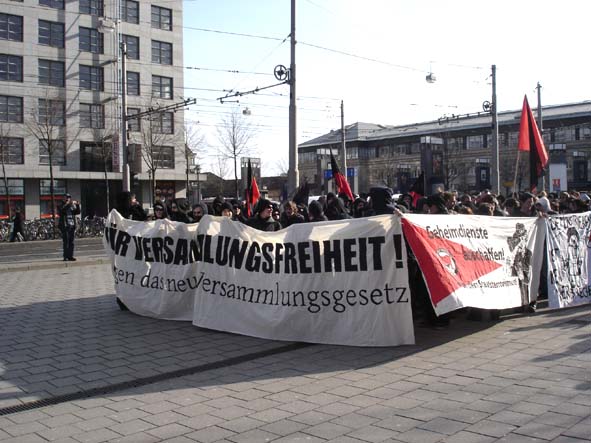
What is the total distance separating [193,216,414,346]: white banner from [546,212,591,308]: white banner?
10.7 feet

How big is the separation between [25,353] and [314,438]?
14.0 feet

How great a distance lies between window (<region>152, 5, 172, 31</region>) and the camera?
170ft

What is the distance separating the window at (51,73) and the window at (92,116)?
2.43 m

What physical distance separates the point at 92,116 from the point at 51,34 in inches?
264

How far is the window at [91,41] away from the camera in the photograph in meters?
48.1

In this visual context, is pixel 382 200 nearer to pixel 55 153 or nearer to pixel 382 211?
pixel 382 211

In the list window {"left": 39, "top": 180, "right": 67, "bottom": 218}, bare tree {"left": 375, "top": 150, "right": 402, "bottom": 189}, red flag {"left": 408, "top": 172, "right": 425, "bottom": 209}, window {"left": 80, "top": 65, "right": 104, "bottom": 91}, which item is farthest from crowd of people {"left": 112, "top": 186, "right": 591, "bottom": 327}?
bare tree {"left": 375, "top": 150, "right": 402, "bottom": 189}

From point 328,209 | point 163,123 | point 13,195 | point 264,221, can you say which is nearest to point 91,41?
point 163,123

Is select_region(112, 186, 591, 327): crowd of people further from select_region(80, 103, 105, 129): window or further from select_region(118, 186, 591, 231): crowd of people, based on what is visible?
select_region(80, 103, 105, 129): window

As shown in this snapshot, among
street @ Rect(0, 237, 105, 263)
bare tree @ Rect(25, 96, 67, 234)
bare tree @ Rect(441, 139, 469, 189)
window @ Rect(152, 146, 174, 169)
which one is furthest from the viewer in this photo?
bare tree @ Rect(441, 139, 469, 189)

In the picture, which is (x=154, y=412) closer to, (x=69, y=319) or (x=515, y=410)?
(x=515, y=410)

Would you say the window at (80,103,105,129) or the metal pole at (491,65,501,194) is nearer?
the metal pole at (491,65,501,194)

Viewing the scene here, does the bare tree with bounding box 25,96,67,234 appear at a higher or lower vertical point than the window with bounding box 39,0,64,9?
lower

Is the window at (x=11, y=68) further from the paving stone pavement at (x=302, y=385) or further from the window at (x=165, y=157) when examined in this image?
the paving stone pavement at (x=302, y=385)
